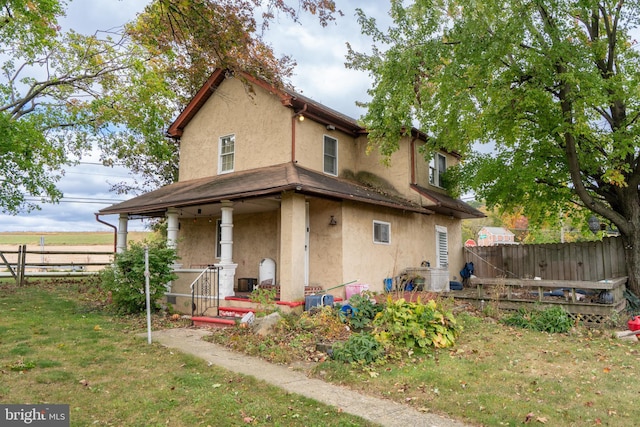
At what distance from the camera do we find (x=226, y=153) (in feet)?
46.6

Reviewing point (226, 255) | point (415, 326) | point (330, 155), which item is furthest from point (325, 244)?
point (415, 326)

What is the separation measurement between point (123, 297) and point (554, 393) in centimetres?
975

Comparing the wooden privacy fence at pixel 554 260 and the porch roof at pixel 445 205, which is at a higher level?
the porch roof at pixel 445 205

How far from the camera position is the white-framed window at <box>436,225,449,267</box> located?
623 inches

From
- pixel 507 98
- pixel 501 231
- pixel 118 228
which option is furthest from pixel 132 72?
pixel 501 231

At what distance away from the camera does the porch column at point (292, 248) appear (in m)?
10.3

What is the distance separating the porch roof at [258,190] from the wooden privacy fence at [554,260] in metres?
5.09

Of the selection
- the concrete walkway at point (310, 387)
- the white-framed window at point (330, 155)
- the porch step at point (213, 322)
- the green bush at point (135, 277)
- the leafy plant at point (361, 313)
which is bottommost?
the concrete walkway at point (310, 387)

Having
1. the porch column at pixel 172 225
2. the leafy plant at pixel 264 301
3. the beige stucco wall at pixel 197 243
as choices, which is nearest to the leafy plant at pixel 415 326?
the leafy plant at pixel 264 301

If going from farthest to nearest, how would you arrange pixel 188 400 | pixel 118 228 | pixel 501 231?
pixel 501 231 < pixel 118 228 < pixel 188 400

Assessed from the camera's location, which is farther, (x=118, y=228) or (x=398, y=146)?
(x=118, y=228)

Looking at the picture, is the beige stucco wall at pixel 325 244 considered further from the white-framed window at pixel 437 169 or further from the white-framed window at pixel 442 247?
the white-framed window at pixel 437 169

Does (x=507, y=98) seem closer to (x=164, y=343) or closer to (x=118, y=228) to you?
(x=164, y=343)

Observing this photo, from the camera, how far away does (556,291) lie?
42.0 feet
